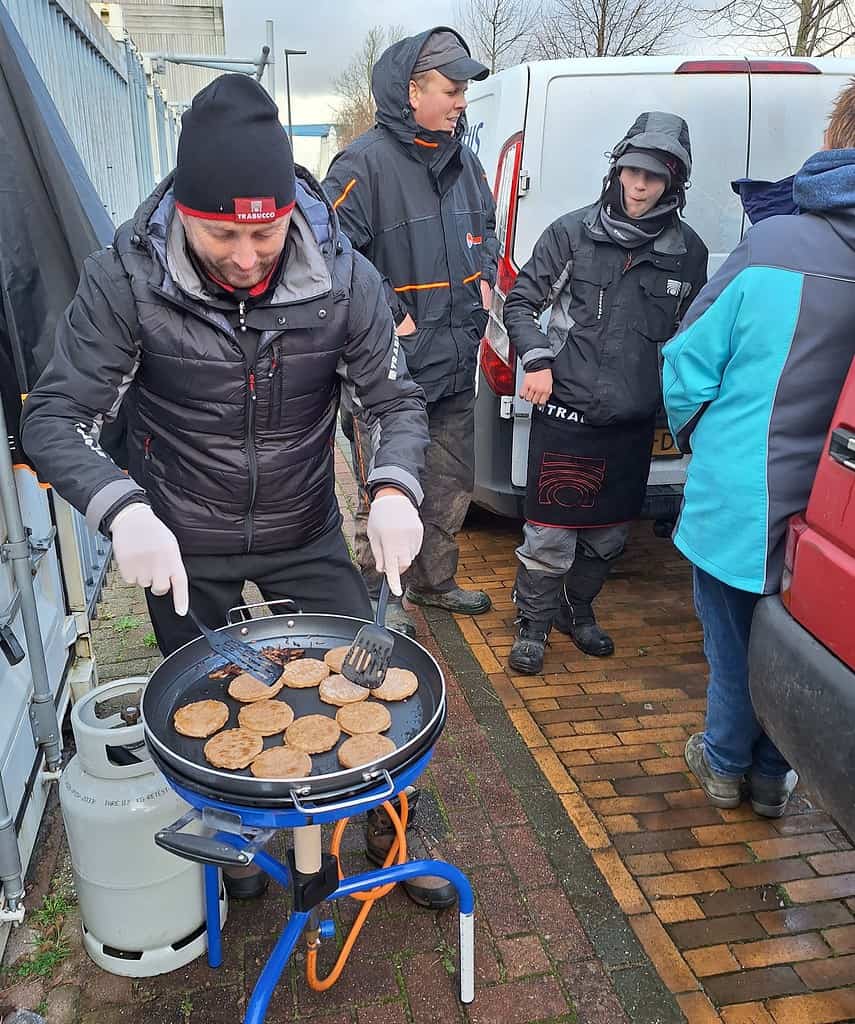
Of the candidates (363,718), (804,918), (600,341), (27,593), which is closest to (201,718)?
(363,718)

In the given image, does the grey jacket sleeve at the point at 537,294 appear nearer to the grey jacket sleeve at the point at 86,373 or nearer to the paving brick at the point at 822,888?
the grey jacket sleeve at the point at 86,373

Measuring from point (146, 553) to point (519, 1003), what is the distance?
5.25ft

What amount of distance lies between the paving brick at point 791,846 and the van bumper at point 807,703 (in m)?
0.74

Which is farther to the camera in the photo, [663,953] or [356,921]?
[663,953]

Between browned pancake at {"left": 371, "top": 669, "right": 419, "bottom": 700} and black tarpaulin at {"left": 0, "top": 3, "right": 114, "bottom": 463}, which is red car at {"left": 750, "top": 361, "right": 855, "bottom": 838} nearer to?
browned pancake at {"left": 371, "top": 669, "right": 419, "bottom": 700}

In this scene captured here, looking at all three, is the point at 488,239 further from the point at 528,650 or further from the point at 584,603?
the point at 528,650

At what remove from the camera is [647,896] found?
8.82ft

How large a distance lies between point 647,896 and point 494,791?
25.6 inches

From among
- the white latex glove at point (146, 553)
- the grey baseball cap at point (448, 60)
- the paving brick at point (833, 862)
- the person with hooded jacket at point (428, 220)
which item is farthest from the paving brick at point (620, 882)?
the grey baseball cap at point (448, 60)

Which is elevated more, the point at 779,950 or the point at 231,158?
the point at 231,158

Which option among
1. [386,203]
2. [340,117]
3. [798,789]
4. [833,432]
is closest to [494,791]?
[798,789]

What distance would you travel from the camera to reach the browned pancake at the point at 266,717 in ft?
Answer: 6.34

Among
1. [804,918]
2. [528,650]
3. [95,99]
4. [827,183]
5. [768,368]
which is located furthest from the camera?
[95,99]

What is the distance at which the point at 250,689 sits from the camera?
6.68 ft
